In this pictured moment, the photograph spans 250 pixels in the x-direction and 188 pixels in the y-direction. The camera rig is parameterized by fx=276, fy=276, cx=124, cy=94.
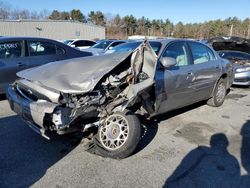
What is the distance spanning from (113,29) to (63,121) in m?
74.4

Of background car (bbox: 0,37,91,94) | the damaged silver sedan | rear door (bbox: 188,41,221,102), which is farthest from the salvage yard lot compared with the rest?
background car (bbox: 0,37,91,94)

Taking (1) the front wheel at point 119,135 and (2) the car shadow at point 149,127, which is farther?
(2) the car shadow at point 149,127

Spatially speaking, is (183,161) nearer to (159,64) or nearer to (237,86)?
(159,64)

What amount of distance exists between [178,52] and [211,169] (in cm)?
239

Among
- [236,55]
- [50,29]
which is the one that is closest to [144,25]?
[50,29]

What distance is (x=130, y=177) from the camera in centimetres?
326

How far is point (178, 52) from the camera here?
5152mm

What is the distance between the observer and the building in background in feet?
113

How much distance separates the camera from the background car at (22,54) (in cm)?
631

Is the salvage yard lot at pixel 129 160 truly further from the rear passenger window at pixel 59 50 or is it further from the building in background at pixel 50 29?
the building in background at pixel 50 29

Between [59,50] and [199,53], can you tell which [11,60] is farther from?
[199,53]

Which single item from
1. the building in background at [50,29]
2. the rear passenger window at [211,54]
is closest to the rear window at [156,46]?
the rear passenger window at [211,54]

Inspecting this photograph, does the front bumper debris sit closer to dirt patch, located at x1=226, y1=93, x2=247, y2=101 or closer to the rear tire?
the rear tire

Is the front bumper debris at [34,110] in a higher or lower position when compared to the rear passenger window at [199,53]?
lower
